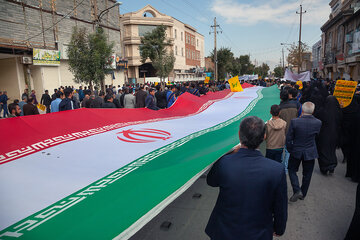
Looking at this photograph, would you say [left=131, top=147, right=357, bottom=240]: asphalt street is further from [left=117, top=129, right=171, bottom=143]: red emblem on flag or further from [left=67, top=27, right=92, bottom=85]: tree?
[left=67, top=27, right=92, bottom=85]: tree

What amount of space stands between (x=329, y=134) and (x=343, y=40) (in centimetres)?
3784

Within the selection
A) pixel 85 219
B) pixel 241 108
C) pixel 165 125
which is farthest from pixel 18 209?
pixel 241 108

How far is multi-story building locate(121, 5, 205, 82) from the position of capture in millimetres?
46019

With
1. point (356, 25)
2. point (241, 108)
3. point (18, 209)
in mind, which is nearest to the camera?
point (18, 209)

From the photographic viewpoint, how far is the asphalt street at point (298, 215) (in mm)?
3920

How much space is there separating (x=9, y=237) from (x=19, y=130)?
78.2 inches

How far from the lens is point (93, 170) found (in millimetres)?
3016

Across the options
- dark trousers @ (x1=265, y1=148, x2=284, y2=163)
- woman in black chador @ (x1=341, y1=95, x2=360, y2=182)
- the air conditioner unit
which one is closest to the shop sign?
the air conditioner unit

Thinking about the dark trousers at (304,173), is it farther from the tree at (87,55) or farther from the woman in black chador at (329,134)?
the tree at (87,55)

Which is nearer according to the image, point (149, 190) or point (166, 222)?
point (149, 190)

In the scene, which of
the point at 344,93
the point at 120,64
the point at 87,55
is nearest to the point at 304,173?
the point at 344,93

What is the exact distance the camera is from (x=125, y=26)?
46.3m

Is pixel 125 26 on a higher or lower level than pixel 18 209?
higher

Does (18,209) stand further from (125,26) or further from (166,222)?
(125,26)
